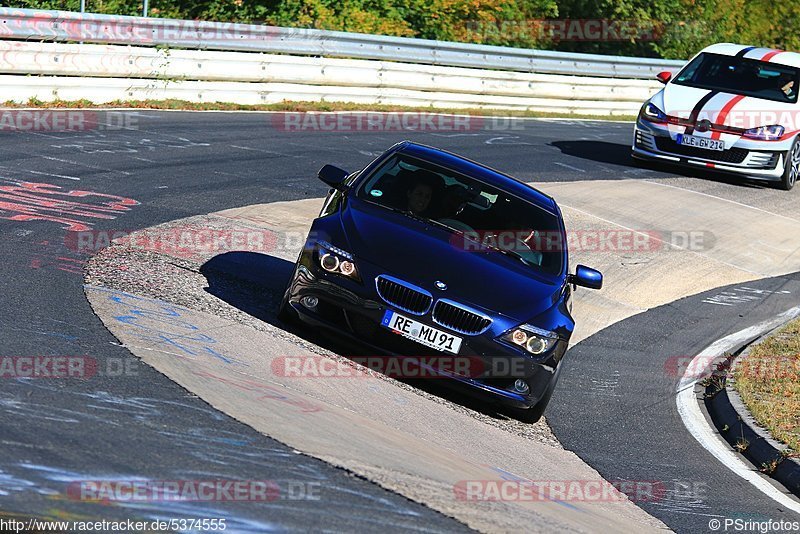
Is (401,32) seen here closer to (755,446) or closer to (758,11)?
(758,11)

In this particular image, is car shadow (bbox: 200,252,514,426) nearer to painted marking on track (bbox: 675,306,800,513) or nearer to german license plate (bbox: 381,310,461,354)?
german license plate (bbox: 381,310,461,354)

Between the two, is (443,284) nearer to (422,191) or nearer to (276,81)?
(422,191)

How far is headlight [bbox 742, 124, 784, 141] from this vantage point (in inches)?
666

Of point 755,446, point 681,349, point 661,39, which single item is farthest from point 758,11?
point 755,446

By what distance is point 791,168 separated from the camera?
17.7 metres

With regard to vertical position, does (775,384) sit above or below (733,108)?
below

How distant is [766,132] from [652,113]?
1679 mm

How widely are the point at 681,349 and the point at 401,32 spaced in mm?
17885

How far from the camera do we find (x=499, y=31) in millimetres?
31016

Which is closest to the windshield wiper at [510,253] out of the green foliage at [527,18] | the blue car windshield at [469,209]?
the blue car windshield at [469,209]

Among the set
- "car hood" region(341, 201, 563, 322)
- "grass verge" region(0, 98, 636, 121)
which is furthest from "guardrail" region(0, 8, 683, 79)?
"car hood" region(341, 201, 563, 322)

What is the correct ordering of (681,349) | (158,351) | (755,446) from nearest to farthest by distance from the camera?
1. (158,351)
2. (755,446)
3. (681,349)

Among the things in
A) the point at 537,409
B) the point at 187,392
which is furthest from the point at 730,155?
the point at 187,392

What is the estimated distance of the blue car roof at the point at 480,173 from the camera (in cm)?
897
